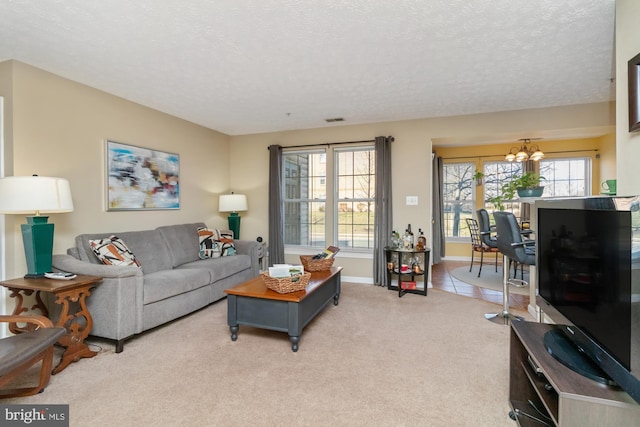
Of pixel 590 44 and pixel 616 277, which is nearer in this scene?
pixel 616 277

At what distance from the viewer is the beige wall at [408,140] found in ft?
12.8

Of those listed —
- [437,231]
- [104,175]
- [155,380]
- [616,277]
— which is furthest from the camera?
[437,231]

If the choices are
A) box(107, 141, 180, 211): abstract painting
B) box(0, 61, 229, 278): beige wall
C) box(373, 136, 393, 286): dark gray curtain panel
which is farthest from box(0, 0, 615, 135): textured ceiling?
box(373, 136, 393, 286): dark gray curtain panel

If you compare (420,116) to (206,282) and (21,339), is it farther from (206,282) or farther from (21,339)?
(21,339)

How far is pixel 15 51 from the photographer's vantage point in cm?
243

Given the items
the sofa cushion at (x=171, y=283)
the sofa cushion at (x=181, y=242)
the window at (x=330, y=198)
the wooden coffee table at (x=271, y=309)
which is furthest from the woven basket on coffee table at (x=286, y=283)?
the window at (x=330, y=198)

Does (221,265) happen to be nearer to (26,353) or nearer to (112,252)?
(112,252)

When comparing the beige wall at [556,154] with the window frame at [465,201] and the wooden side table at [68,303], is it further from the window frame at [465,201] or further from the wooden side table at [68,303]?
the wooden side table at [68,303]

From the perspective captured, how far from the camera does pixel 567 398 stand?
3.65 ft

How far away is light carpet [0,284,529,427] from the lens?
67.1 inches

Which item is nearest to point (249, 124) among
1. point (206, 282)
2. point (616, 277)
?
point (206, 282)

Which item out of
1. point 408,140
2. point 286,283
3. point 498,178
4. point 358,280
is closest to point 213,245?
point 286,283

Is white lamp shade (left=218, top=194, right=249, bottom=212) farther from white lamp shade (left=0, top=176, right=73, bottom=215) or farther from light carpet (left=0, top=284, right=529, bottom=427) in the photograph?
white lamp shade (left=0, top=176, right=73, bottom=215)

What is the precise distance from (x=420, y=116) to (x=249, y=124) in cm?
259
